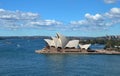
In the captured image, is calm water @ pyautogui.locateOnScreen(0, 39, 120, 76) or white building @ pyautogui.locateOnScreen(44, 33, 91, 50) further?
white building @ pyautogui.locateOnScreen(44, 33, 91, 50)

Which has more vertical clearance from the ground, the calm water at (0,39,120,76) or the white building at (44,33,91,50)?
the white building at (44,33,91,50)

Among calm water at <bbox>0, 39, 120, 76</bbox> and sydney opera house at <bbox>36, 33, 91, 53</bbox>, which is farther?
sydney opera house at <bbox>36, 33, 91, 53</bbox>

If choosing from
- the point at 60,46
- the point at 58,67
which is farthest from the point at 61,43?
the point at 58,67

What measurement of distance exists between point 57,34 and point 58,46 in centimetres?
339

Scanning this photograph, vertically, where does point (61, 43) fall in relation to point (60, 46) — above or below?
above

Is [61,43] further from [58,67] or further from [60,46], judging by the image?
[58,67]

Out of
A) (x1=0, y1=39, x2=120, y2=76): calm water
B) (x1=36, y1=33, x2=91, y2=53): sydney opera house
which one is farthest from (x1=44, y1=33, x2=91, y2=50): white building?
(x1=0, y1=39, x2=120, y2=76): calm water

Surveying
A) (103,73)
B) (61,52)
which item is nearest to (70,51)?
(61,52)

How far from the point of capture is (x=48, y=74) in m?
47.1

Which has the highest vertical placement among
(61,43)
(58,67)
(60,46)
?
(61,43)

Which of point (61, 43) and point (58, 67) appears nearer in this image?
point (58, 67)

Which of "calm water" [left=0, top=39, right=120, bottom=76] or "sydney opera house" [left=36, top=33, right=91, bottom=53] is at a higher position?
"sydney opera house" [left=36, top=33, right=91, bottom=53]

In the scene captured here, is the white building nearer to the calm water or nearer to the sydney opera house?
the sydney opera house

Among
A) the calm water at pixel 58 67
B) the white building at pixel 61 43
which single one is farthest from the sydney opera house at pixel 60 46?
the calm water at pixel 58 67
